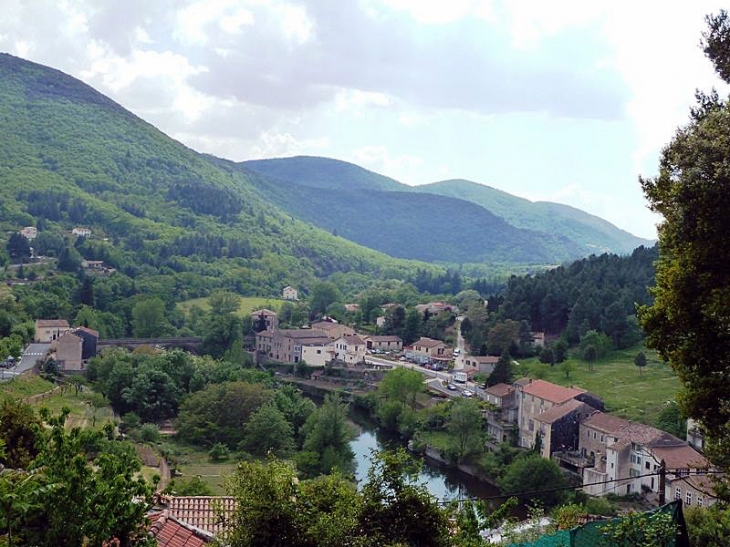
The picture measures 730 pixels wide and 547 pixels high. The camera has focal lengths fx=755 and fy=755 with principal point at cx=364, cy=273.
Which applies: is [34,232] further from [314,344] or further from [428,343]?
[428,343]

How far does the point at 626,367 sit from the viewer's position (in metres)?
48.7

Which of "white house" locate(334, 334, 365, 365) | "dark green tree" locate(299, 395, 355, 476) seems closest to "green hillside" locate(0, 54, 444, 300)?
"white house" locate(334, 334, 365, 365)

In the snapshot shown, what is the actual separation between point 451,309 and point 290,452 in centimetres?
4348

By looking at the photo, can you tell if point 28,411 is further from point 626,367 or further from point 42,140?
point 42,140

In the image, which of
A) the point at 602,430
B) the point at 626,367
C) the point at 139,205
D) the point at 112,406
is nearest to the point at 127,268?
the point at 139,205

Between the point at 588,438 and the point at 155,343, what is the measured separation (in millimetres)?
38113

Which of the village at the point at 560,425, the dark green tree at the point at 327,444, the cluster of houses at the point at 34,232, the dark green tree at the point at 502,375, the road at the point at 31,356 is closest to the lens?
the village at the point at 560,425

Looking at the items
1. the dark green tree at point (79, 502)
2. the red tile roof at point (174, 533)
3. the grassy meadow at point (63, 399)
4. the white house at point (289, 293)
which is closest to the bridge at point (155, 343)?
the grassy meadow at point (63, 399)

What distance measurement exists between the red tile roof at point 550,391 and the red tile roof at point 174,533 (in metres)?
30.2

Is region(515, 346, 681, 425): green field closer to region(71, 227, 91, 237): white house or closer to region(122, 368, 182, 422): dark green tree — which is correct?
region(122, 368, 182, 422): dark green tree

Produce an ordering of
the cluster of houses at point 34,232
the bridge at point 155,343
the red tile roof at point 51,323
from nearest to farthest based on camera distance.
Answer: the red tile roof at point 51,323 < the bridge at point 155,343 < the cluster of houses at point 34,232

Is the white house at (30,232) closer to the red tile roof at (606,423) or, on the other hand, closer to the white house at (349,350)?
the white house at (349,350)

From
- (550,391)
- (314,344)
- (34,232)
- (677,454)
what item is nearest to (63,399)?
(550,391)

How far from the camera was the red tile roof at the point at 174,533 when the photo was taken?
9.23 meters
